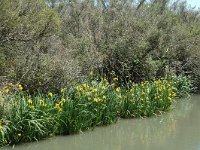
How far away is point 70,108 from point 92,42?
5577 millimetres

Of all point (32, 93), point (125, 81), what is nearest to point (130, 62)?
point (125, 81)

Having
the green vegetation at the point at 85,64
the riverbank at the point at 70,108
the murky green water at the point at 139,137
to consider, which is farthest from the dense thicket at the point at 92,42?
the murky green water at the point at 139,137

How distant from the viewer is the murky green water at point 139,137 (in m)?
11.0

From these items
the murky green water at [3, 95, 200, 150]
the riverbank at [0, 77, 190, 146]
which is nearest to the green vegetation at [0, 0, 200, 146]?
the riverbank at [0, 77, 190, 146]

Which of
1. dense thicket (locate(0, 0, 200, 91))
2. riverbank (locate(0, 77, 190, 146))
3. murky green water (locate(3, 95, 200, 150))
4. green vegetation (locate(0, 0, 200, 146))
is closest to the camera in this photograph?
riverbank (locate(0, 77, 190, 146))

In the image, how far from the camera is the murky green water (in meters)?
11.0

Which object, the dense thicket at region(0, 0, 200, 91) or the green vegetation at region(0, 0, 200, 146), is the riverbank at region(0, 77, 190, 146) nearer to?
the green vegetation at region(0, 0, 200, 146)

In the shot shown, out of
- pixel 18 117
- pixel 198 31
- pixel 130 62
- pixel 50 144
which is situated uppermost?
pixel 198 31

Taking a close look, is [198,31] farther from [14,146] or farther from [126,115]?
[14,146]

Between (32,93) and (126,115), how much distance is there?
129 inches

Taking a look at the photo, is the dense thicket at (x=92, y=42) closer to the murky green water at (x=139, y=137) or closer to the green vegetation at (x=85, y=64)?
the green vegetation at (x=85, y=64)

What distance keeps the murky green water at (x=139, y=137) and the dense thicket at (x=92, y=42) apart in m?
2.15

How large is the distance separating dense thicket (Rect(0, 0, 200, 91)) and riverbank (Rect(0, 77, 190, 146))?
101 centimetres

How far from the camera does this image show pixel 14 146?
10203 mm
